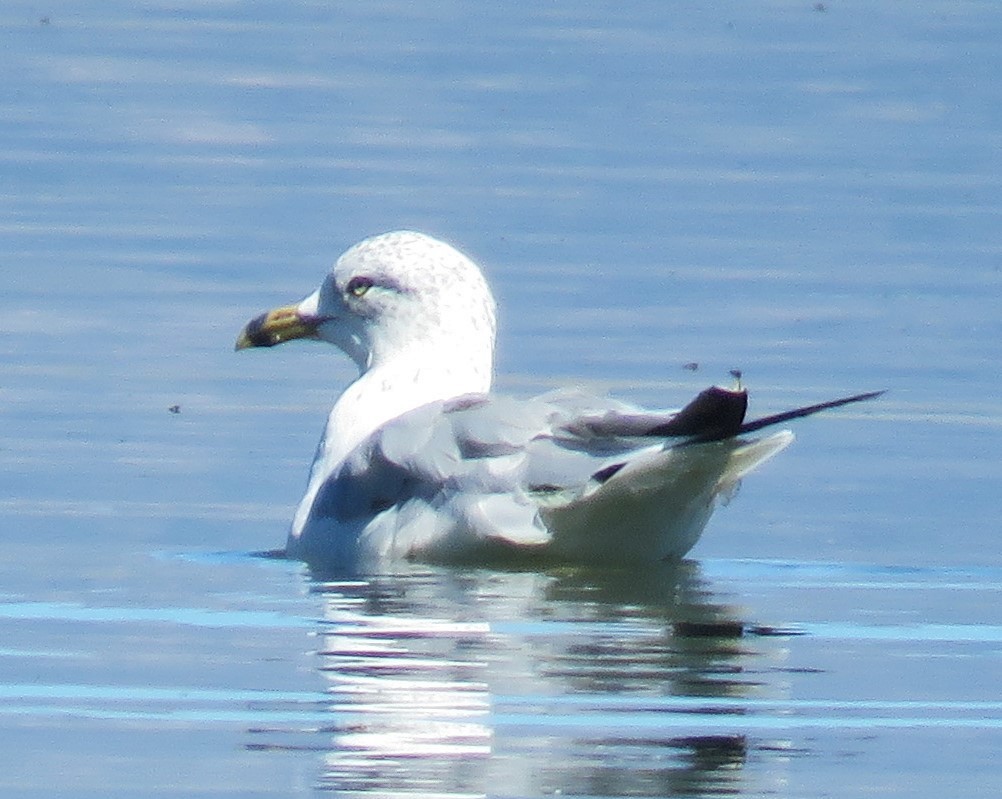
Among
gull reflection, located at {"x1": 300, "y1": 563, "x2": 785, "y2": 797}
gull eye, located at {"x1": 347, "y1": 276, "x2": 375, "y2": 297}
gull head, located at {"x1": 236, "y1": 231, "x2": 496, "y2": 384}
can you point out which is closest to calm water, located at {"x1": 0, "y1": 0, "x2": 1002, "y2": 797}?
gull reflection, located at {"x1": 300, "y1": 563, "x2": 785, "y2": 797}

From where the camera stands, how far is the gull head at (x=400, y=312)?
1131 cm

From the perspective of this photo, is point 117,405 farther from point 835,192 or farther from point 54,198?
point 835,192

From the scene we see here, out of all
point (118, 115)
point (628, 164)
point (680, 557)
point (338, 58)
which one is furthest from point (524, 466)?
point (338, 58)

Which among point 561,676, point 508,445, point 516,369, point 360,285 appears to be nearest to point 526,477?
point 508,445

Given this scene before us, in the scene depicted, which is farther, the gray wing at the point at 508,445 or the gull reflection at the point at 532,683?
A: the gray wing at the point at 508,445

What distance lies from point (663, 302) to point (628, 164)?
3835 mm

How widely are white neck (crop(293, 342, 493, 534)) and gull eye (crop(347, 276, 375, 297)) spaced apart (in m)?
0.26

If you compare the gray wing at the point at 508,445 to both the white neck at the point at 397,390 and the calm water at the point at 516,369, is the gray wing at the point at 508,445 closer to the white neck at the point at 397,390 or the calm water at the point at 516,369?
the calm water at the point at 516,369

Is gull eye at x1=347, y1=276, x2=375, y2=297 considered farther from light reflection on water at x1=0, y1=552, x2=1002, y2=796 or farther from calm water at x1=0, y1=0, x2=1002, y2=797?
light reflection on water at x1=0, y1=552, x2=1002, y2=796

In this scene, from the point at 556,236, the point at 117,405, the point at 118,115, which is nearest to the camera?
the point at 117,405

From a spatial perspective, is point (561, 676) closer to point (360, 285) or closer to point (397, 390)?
point (397, 390)

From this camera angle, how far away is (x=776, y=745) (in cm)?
749

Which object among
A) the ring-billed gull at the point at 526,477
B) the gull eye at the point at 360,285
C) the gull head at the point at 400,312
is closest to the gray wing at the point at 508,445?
the ring-billed gull at the point at 526,477

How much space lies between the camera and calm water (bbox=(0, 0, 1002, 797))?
25.1 ft
